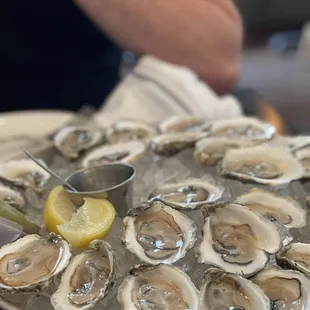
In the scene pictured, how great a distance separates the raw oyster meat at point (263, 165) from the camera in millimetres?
646

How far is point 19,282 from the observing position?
0.49 metres

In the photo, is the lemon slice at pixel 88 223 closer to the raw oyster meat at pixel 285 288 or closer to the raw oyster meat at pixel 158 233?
the raw oyster meat at pixel 158 233

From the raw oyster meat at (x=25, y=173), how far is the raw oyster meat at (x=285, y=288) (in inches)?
12.9

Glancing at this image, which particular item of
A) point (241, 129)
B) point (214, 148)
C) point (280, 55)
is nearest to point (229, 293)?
point (214, 148)

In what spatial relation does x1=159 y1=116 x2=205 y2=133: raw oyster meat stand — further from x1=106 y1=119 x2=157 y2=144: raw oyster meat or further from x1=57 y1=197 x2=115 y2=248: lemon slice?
x1=57 y1=197 x2=115 y2=248: lemon slice

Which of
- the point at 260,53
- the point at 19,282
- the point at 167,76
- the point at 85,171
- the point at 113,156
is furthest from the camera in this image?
the point at 260,53

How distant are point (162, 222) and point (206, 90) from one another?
0.56 m

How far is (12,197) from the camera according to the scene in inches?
24.9

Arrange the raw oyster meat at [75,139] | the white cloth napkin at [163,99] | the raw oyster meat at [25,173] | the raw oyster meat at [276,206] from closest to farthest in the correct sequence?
the raw oyster meat at [276,206] → the raw oyster meat at [25,173] → the raw oyster meat at [75,139] → the white cloth napkin at [163,99]

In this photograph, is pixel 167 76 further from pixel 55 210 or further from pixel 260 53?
pixel 260 53

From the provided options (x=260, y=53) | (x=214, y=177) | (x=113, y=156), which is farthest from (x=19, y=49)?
(x=260, y=53)

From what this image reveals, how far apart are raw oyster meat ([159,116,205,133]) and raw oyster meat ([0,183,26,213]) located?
0.96 feet

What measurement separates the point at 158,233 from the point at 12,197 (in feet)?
0.65

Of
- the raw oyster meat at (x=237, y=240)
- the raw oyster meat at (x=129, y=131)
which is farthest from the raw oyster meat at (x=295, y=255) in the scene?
the raw oyster meat at (x=129, y=131)
